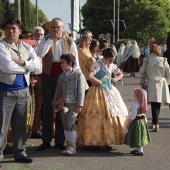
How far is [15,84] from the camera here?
6863mm

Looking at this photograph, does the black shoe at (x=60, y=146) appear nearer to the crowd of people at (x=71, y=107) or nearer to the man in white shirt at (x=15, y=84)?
the crowd of people at (x=71, y=107)

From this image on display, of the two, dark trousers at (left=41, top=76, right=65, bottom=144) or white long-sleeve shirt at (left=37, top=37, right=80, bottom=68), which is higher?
white long-sleeve shirt at (left=37, top=37, right=80, bottom=68)

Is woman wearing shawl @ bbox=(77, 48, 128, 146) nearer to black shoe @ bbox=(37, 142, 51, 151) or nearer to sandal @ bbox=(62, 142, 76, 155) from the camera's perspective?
sandal @ bbox=(62, 142, 76, 155)

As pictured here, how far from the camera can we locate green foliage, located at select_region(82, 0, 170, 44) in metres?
59.5

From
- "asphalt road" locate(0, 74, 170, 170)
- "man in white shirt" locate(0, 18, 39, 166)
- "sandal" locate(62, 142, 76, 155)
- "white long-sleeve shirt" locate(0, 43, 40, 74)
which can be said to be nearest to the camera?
"white long-sleeve shirt" locate(0, 43, 40, 74)

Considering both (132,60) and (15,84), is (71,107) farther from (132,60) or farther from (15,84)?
(132,60)

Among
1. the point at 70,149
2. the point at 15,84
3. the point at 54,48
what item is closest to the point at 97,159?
the point at 70,149

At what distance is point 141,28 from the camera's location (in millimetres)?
60156

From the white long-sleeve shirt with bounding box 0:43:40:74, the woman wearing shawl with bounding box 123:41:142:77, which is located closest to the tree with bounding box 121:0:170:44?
the woman wearing shawl with bounding box 123:41:142:77

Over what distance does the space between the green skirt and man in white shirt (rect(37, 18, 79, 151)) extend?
102 cm

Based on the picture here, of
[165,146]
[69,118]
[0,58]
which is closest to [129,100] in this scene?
[165,146]

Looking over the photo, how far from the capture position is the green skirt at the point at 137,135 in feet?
25.7

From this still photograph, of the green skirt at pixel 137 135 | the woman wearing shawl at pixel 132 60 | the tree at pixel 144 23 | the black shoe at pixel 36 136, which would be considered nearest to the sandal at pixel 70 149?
the green skirt at pixel 137 135

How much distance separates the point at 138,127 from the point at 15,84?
6.85ft
